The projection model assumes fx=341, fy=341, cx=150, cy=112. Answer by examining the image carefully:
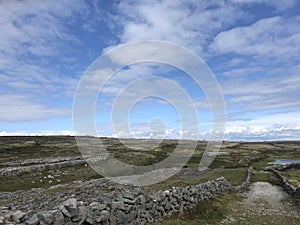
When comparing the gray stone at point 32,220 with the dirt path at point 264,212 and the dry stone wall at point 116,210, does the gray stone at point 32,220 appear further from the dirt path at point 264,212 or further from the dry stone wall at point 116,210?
the dirt path at point 264,212

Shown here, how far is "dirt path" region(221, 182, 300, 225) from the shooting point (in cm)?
2170

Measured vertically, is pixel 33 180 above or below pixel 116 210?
below

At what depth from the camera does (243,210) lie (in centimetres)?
2550

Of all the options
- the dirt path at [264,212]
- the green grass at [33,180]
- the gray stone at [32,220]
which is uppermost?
the gray stone at [32,220]

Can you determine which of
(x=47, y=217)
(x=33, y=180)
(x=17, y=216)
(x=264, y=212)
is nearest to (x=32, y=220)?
(x=47, y=217)

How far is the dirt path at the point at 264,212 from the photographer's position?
21702 millimetres

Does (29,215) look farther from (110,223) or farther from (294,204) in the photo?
(294,204)

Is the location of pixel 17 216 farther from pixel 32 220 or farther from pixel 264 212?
pixel 264 212

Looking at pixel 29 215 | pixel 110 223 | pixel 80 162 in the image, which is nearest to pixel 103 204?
pixel 110 223

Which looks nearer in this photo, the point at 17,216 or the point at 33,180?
the point at 17,216

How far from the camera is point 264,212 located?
82.7 ft

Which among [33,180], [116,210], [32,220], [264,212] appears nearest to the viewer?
[32,220]

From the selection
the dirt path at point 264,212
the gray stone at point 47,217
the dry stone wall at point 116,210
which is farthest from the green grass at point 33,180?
the gray stone at point 47,217

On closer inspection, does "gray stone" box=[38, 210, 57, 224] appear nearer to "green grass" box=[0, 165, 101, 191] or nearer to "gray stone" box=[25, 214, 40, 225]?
"gray stone" box=[25, 214, 40, 225]
